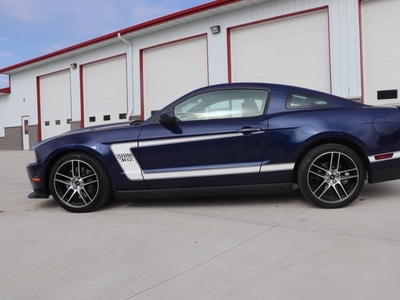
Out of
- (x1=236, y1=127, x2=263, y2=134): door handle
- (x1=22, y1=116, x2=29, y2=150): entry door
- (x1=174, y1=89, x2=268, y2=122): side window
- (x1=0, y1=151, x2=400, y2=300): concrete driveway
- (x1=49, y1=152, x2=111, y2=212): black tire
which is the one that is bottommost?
(x1=0, y1=151, x2=400, y2=300): concrete driveway

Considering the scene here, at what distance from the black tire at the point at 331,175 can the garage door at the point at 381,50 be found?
22.8ft

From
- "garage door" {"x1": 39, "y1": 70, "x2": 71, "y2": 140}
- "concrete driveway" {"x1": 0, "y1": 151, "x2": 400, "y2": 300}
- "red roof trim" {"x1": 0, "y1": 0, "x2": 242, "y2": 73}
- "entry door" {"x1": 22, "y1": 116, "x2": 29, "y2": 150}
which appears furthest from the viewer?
"entry door" {"x1": 22, "y1": 116, "x2": 29, "y2": 150}

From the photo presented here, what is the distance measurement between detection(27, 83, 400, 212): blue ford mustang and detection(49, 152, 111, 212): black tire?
0.04 ft

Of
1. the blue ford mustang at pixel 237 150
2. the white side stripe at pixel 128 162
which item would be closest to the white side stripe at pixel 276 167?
the blue ford mustang at pixel 237 150

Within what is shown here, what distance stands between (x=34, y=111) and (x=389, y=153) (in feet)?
68.6

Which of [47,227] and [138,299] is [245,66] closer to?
[47,227]

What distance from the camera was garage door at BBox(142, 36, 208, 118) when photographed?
44.6 feet

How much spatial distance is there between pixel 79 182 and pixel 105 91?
1327 cm

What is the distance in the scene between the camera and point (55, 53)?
18453 mm

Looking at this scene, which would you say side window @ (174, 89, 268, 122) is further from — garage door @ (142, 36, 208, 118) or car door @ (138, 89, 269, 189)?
→ garage door @ (142, 36, 208, 118)

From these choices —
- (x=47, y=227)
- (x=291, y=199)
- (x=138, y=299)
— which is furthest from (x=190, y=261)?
(x=291, y=199)

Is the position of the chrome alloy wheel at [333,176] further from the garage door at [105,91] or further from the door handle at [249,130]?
the garage door at [105,91]

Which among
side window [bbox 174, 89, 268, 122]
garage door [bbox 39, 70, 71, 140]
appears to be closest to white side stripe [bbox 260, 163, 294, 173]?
side window [bbox 174, 89, 268, 122]

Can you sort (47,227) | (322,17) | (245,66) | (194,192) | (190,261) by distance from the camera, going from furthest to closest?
(245,66), (322,17), (194,192), (47,227), (190,261)
